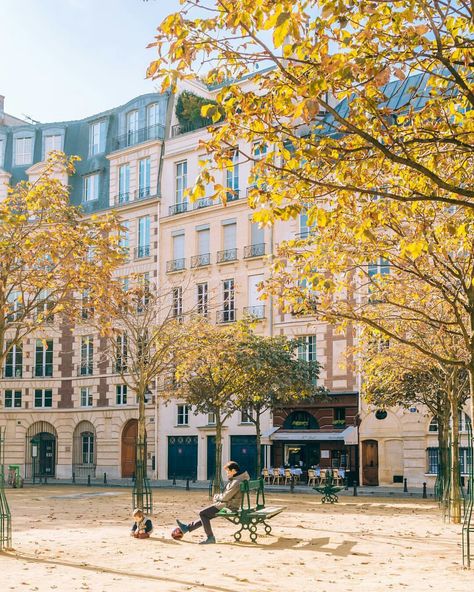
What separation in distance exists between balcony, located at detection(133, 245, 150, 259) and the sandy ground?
1084 inches

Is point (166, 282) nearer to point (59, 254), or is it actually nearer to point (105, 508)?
point (105, 508)

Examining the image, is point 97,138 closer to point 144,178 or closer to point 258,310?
point 144,178

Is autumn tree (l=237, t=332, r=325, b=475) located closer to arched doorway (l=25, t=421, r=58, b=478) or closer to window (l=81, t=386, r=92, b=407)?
window (l=81, t=386, r=92, b=407)

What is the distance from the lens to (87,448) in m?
51.4

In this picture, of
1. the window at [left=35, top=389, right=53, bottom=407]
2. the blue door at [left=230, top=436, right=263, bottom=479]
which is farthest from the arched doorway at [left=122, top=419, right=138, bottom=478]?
the blue door at [left=230, top=436, right=263, bottom=479]

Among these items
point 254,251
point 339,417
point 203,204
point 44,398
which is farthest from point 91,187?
point 339,417

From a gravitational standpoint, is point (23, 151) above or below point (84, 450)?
above

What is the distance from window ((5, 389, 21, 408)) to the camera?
54.0 meters

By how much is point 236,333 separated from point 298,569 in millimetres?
20013

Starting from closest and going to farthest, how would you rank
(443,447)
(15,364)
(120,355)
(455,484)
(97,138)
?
1. (455,484)
2. (443,447)
3. (120,355)
4. (15,364)
5. (97,138)

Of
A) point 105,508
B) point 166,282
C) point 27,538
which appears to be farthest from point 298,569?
point 166,282

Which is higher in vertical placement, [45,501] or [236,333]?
[236,333]

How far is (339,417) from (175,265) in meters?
13.6

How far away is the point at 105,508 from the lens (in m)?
26.1
